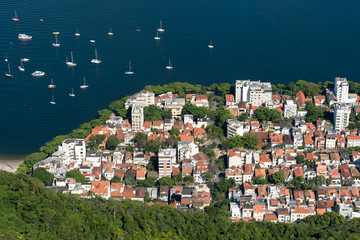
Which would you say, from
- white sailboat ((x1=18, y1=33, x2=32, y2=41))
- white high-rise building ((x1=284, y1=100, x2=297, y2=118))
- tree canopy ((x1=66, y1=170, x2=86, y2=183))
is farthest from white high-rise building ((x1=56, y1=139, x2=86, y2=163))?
white sailboat ((x1=18, y1=33, x2=32, y2=41))

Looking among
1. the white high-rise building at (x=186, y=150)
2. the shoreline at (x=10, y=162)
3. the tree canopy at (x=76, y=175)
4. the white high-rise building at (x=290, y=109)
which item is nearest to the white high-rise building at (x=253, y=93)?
the white high-rise building at (x=290, y=109)

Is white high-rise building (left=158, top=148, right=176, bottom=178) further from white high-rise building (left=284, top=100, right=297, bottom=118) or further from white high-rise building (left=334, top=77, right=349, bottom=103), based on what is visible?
white high-rise building (left=334, top=77, right=349, bottom=103)

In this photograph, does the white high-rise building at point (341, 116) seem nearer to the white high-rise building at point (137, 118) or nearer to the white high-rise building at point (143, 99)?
the white high-rise building at point (143, 99)

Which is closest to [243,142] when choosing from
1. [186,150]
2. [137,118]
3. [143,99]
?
[186,150]

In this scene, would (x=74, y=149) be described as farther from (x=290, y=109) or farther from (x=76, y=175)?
(x=290, y=109)

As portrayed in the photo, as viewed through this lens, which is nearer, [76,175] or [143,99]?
[76,175]

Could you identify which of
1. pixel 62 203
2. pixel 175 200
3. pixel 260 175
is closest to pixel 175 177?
pixel 175 200
